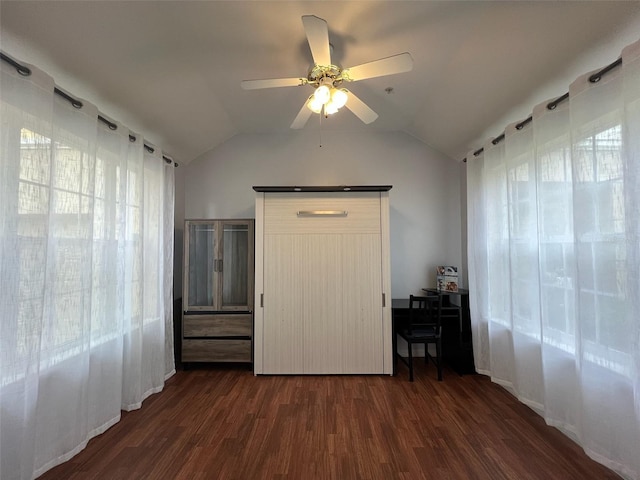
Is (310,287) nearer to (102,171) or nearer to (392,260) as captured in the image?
(392,260)

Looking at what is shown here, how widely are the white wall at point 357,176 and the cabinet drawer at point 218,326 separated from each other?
4.38 feet

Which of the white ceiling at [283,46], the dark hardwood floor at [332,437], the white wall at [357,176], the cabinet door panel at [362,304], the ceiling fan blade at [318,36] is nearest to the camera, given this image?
the ceiling fan blade at [318,36]

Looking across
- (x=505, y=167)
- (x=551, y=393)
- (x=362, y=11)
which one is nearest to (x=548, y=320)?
(x=551, y=393)

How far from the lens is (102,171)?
214 cm

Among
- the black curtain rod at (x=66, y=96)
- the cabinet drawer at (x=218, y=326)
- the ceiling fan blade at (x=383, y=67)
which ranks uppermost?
the ceiling fan blade at (x=383, y=67)

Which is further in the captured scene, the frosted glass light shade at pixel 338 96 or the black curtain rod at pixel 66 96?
the frosted glass light shade at pixel 338 96

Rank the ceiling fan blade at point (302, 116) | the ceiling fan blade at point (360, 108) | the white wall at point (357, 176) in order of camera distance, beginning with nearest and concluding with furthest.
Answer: the ceiling fan blade at point (360, 108), the ceiling fan blade at point (302, 116), the white wall at point (357, 176)

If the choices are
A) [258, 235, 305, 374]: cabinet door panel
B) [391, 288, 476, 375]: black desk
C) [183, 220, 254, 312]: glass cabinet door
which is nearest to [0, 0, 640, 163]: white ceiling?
[183, 220, 254, 312]: glass cabinet door

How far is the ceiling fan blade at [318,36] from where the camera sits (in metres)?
1.41

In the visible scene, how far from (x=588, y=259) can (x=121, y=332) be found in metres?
3.34

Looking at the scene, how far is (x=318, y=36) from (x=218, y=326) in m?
2.97

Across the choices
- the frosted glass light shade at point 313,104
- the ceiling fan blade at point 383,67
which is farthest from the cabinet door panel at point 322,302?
the ceiling fan blade at point 383,67

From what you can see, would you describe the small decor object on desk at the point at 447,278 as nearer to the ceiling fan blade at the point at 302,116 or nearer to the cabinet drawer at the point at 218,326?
the cabinet drawer at the point at 218,326

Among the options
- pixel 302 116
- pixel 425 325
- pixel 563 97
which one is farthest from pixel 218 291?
pixel 563 97
